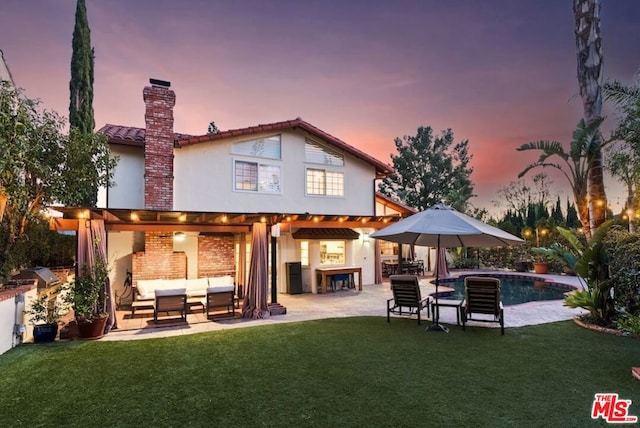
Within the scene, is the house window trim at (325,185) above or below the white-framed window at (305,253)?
above

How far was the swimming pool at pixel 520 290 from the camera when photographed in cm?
1560

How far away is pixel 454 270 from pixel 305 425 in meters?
22.2

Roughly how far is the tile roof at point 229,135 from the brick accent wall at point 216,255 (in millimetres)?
4012

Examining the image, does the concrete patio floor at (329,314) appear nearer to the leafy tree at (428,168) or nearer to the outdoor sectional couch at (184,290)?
the outdoor sectional couch at (184,290)

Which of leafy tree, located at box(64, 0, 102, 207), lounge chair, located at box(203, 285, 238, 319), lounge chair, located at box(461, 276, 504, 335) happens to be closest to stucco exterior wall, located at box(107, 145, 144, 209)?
lounge chair, located at box(203, 285, 238, 319)

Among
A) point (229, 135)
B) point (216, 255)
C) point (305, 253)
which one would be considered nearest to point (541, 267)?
point (305, 253)

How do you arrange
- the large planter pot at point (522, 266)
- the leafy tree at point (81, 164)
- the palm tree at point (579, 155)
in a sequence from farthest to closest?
the large planter pot at point (522, 266), the palm tree at point (579, 155), the leafy tree at point (81, 164)

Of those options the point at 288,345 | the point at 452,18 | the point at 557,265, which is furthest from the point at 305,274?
the point at 557,265

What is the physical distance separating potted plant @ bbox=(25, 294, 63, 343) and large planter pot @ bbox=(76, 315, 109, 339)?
0.52 metres

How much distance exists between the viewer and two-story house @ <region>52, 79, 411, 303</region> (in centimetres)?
1300

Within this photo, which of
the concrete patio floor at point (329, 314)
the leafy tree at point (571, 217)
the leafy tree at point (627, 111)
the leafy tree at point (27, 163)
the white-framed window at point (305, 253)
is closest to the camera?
the leafy tree at point (27, 163)

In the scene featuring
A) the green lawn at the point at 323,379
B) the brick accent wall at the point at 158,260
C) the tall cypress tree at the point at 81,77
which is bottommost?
the green lawn at the point at 323,379

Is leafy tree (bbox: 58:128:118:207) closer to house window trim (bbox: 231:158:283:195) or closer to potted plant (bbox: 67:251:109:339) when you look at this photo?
potted plant (bbox: 67:251:109:339)

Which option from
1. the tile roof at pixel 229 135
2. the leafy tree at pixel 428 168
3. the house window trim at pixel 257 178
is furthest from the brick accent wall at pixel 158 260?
the leafy tree at pixel 428 168
